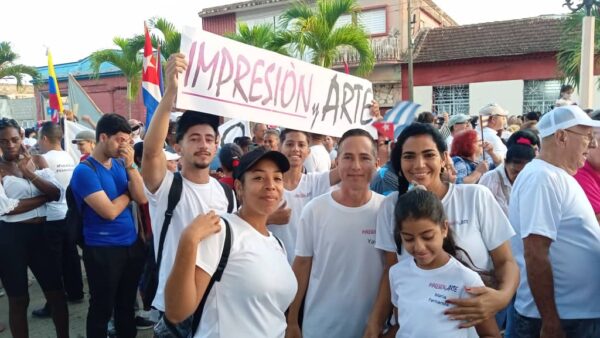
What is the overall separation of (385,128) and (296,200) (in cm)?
105

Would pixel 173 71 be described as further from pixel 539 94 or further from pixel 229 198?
pixel 539 94

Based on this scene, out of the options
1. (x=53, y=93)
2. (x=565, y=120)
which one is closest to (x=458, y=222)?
(x=565, y=120)

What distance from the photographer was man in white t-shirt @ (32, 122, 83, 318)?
4.22m

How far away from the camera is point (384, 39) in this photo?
19.2 metres

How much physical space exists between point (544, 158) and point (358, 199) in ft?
3.61

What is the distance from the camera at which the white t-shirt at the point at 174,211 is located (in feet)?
8.68

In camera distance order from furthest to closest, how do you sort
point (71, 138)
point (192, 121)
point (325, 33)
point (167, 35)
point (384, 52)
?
1. point (384, 52)
2. point (167, 35)
3. point (325, 33)
4. point (71, 138)
5. point (192, 121)

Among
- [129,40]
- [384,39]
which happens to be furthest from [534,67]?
[129,40]

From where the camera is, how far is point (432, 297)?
2.04m

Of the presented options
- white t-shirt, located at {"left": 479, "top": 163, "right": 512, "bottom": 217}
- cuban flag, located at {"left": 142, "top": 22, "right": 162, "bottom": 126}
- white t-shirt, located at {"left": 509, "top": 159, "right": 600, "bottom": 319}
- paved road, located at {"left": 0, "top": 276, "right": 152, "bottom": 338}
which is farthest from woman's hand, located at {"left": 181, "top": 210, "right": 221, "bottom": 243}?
paved road, located at {"left": 0, "top": 276, "right": 152, "bottom": 338}

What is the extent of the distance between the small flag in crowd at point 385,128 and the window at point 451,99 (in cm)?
1534

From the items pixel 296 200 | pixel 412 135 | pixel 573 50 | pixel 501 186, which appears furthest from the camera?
pixel 573 50

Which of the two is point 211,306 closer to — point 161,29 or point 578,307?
point 578,307

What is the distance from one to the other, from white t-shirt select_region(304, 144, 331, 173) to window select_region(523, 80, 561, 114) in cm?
1428
